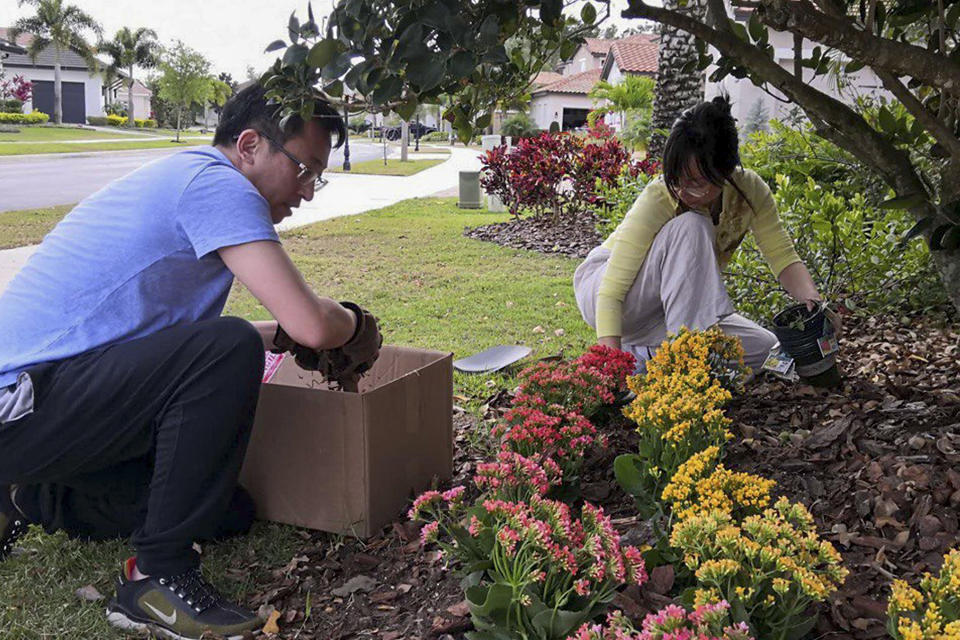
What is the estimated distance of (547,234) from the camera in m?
9.26

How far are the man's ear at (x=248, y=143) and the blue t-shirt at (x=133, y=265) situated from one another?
0.20ft

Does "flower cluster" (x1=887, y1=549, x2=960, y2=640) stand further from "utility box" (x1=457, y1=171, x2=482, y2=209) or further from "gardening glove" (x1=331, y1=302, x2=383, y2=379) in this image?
"utility box" (x1=457, y1=171, x2=482, y2=209)

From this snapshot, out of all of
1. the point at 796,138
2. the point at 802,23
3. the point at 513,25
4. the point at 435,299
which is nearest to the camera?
the point at 802,23

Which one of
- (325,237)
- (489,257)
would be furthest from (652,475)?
(325,237)

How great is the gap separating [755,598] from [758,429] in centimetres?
135

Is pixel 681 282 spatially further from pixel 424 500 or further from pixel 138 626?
pixel 138 626

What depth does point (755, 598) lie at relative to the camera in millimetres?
1518

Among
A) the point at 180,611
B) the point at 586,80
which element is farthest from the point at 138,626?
the point at 586,80

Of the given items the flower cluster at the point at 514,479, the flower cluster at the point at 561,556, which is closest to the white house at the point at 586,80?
the flower cluster at the point at 514,479

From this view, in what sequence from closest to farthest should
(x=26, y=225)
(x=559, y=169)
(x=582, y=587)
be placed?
(x=582, y=587) < (x=26, y=225) < (x=559, y=169)

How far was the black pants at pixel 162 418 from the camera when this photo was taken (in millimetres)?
2012

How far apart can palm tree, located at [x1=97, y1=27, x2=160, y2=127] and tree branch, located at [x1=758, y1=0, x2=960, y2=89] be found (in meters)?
70.4

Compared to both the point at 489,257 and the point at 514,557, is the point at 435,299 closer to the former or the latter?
the point at 489,257

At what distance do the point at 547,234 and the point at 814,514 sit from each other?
286 inches
